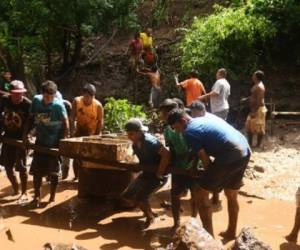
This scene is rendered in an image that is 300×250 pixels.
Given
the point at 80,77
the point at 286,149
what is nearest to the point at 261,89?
the point at 286,149

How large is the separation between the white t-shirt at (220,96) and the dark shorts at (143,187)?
4.08m

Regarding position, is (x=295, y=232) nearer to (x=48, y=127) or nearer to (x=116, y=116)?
(x=48, y=127)

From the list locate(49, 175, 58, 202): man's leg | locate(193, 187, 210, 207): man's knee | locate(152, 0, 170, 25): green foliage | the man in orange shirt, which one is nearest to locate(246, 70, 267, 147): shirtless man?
the man in orange shirt

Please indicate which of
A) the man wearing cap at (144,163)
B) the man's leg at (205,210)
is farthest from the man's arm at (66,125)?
the man's leg at (205,210)

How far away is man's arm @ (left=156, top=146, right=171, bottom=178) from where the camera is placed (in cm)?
698

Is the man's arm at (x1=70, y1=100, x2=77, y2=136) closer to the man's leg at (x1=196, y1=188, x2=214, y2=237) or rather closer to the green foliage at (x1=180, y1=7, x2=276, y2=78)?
the man's leg at (x1=196, y1=188, x2=214, y2=237)

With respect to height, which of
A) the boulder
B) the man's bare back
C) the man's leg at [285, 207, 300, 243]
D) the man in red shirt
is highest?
the man in red shirt

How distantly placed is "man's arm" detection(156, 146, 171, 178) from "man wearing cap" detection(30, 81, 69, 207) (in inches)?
74.6

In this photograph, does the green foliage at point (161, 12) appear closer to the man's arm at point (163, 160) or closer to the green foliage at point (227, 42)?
the green foliage at point (227, 42)

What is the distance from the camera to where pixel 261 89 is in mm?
11656

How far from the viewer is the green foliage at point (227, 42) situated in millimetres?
14469

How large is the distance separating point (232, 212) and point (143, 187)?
1.21 m

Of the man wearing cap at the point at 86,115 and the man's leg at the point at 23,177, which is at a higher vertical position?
the man wearing cap at the point at 86,115

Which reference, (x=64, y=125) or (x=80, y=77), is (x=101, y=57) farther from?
(x=64, y=125)
